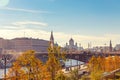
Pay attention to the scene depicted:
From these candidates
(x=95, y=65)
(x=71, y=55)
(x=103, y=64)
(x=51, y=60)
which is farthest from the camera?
(x=71, y=55)

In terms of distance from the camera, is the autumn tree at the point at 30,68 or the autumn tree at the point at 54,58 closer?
the autumn tree at the point at 54,58

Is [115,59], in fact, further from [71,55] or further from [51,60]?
[51,60]

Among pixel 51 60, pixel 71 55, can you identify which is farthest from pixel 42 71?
pixel 71 55

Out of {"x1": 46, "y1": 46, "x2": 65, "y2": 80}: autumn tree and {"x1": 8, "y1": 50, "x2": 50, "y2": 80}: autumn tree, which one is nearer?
{"x1": 46, "y1": 46, "x2": 65, "y2": 80}: autumn tree

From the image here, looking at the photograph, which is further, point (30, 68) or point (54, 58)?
point (54, 58)

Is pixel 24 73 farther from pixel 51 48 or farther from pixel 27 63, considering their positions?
pixel 51 48

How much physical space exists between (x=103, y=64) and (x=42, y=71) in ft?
137

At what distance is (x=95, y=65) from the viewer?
70.6 metres

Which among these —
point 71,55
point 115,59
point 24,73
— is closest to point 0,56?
point 71,55

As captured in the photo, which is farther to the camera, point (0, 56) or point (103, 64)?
point (0, 56)

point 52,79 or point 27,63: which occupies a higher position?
point 27,63

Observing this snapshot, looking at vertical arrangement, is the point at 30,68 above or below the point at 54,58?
below

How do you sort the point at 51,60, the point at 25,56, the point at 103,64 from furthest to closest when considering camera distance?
1. the point at 103,64
2. the point at 51,60
3. the point at 25,56

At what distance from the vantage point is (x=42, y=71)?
144 feet
